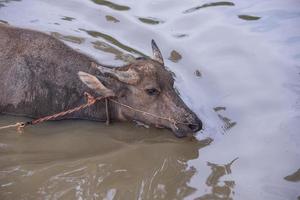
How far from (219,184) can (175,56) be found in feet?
9.63

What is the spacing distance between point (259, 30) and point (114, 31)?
7.44 feet

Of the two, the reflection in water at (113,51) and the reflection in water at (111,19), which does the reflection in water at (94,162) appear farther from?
the reflection in water at (111,19)

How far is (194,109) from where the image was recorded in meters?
7.36

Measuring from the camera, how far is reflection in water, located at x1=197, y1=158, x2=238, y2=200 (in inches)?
234

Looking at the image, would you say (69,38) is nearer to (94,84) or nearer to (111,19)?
(111,19)

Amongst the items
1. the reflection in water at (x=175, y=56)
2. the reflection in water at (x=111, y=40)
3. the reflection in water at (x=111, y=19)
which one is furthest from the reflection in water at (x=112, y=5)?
the reflection in water at (x=175, y=56)

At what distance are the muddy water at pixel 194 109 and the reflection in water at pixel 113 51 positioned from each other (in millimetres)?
15

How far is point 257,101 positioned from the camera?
25.2ft

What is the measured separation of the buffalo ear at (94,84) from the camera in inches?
269

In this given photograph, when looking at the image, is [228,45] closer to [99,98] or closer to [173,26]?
[173,26]

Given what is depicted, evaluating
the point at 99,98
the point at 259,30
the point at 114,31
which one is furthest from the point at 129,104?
the point at 259,30

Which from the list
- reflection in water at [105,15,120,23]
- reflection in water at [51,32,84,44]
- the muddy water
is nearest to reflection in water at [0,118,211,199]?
the muddy water

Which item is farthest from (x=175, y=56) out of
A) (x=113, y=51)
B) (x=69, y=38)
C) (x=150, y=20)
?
(x=69, y=38)

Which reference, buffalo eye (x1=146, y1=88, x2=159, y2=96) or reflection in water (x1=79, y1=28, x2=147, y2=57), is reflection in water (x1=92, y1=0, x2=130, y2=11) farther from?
buffalo eye (x1=146, y1=88, x2=159, y2=96)
